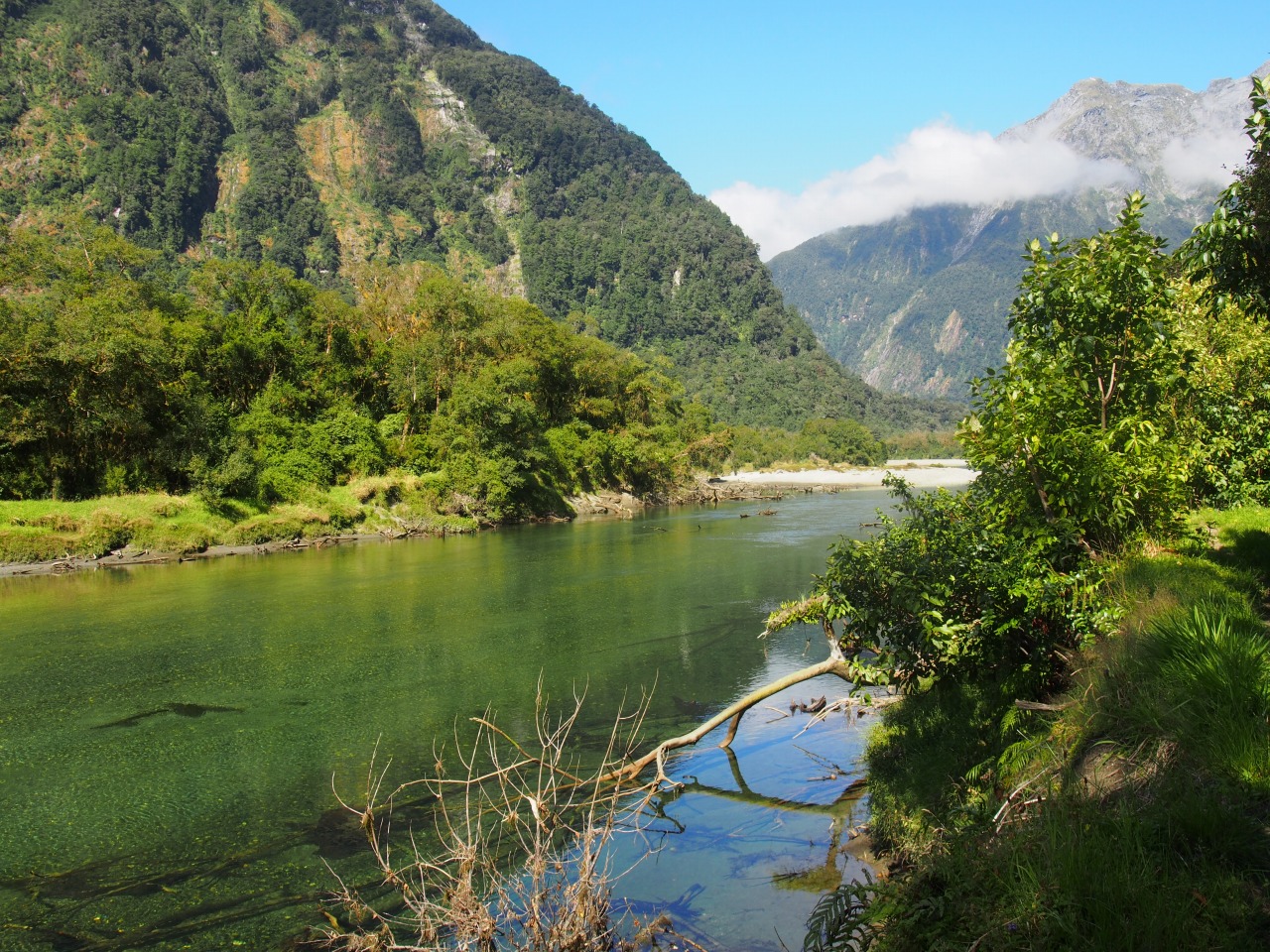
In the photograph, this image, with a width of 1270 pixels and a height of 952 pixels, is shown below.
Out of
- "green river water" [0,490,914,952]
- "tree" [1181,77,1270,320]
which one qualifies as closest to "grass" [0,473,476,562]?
"green river water" [0,490,914,952]

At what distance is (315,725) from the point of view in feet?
50.4

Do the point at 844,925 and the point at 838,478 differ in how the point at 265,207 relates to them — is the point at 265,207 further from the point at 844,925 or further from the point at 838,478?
the point at 844,925

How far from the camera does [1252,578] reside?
358 inches

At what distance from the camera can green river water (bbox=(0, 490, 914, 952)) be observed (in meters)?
9.15

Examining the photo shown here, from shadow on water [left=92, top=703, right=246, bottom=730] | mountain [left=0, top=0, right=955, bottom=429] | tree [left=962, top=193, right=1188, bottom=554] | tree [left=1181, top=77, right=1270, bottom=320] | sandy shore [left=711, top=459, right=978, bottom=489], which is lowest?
sandy shore [left=711, top=459, right=978, bottom=489]

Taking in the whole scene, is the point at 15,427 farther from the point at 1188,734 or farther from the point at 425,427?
the point at 1188,734

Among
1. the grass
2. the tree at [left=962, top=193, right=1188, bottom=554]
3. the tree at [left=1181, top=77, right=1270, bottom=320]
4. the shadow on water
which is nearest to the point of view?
the tree at [left=1181, top=77, right=1270, bottom=320]

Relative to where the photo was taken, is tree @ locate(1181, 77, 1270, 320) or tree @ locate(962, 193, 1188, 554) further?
tree @ locate(962, 193, 1188, 554)

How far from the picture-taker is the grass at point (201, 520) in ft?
119

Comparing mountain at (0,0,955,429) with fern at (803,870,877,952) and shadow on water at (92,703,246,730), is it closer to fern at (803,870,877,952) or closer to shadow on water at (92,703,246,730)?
shadow on water at (92,703,246,730)

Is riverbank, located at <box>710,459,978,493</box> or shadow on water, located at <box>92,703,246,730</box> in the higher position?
shadow on water, located at <box>92,703,246,730</box>

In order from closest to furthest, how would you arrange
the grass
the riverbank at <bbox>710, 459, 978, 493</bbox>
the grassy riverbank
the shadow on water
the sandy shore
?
the grassy riverbank < the shadow on water < the grass < the riverbank at <bbox>710, 459, 978, 493</bbox> < the sandy shore

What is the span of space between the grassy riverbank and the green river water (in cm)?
210

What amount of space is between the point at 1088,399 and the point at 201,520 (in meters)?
41.3
